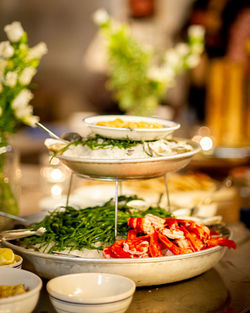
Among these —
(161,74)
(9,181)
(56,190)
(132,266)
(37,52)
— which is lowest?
(56,190)

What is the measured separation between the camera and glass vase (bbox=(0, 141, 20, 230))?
2.04 m

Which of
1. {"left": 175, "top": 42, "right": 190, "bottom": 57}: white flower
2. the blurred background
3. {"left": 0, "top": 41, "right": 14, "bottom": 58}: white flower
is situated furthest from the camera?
the blurred background

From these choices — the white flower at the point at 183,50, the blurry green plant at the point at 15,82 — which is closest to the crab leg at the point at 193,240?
the blurry green plant at the point at 15,82

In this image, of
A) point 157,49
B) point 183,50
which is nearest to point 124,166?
point 183,50

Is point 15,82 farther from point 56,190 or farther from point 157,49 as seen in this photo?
point 157,49

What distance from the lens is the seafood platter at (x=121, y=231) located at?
1.43 meters

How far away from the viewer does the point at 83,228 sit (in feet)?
5.05

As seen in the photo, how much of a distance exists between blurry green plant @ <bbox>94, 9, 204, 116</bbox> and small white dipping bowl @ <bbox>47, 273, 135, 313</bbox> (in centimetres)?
208

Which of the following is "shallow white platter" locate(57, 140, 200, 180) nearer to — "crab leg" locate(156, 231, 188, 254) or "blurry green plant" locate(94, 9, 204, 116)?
"crab leg" locate(156, 231, 188, 254)

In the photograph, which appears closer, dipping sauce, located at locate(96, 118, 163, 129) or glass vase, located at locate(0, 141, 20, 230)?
dipping sauce, located at locate(96, 118, 163, 129)

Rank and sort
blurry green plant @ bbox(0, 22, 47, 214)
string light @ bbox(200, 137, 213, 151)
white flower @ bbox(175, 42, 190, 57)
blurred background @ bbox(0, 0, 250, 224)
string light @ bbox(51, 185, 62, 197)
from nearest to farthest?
blurry green plant @ bbox(0, 22, 47, 214) → string light @ bbox(51, 185, 62, 197) → white flower @ bbox(175, 42, 190, 57) → string light @ bbox(200, 137, 213, 151) → blurred background @ bbox(0, 0, 250, 224)

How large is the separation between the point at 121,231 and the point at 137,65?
6.03 feet

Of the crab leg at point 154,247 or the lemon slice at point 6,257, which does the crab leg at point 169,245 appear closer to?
the crab leg at point 154,247

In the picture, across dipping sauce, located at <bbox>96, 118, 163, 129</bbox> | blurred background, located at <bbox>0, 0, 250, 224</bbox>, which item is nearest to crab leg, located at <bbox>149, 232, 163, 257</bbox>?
dipping sauce, located at <bbox>96, 118, 163, 129</bbox>
